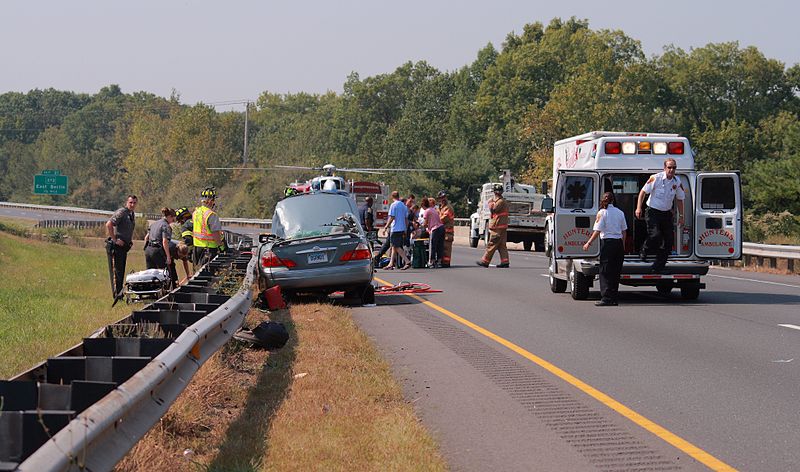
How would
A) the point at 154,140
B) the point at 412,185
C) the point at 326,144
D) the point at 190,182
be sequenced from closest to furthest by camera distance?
the point at 412,185 < the point at 190,182 < the point at 154,140 < the point at 326,144

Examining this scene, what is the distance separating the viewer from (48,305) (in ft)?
56.9

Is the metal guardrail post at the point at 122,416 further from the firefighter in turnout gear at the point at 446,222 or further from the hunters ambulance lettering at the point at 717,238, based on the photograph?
the firefighter in turnout gear at the point at 446,222

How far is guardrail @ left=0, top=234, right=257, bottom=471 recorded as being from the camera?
14.2 feet

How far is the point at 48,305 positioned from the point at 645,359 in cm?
1007

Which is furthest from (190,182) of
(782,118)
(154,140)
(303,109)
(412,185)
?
(303,109)

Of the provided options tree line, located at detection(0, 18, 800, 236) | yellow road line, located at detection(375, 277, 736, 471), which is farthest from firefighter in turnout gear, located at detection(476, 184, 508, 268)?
tree line, located at detection(0, 18, 800, 236)

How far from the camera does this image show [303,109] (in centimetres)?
19350

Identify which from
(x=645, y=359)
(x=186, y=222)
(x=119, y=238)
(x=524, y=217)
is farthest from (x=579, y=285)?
(x=524, y=217)

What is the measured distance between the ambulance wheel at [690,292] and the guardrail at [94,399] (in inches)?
458

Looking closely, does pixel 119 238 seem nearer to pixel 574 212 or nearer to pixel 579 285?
pixel 574 212

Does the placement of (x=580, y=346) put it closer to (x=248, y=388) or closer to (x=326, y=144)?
(x=248, y=388)

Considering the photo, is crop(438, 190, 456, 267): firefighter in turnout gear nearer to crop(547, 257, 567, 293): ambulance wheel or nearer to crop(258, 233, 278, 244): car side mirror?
crop(547, 257, 567, 293): ambulance wheel

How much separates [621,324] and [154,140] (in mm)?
116657

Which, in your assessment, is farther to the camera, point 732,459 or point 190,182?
point 190,182
